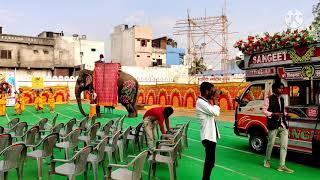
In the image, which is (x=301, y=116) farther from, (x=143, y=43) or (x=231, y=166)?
(x=143, y=43)

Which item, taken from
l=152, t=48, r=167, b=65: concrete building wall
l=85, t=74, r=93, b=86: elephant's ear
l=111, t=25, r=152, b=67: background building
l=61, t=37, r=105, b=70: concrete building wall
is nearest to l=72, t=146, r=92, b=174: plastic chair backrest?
l=85, t=74, r=93, b=86: elephant's ear

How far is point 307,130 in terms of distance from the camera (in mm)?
8430

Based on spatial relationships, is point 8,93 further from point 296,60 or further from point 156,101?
point 296,60

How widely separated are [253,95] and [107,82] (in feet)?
34.2

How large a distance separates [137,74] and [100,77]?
22662mm

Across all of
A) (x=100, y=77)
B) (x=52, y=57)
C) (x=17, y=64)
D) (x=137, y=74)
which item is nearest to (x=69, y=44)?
(x=52, y=57)

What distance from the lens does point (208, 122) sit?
20.4 feet

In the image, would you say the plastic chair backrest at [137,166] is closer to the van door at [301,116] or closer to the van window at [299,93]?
the van door at [301,116]

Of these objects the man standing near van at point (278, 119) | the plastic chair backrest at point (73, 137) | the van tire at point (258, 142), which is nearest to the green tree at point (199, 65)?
the van tire at point (258, 142)

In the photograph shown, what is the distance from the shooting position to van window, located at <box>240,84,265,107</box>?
994 cm

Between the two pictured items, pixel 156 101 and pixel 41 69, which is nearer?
pixel 156 101

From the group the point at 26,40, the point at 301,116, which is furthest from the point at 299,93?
the point at 26,40

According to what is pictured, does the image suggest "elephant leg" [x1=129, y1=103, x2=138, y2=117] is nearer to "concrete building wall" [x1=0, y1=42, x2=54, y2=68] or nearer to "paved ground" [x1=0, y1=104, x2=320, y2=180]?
"paved ground" [x1=0, y1=104, x2=320, y2=180]

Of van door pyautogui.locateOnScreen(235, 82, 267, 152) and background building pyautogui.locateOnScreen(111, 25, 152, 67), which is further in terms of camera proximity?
background building pyautogui.locateOnScreen(111, 25, 152, 67)
